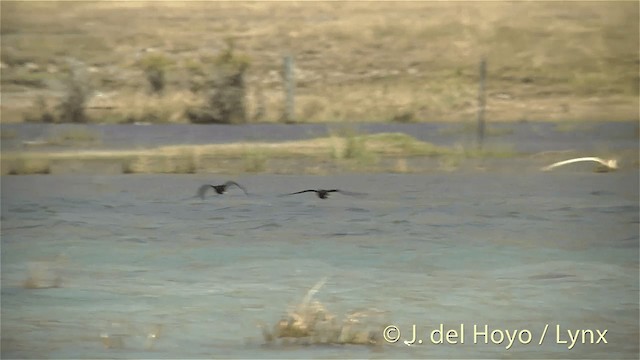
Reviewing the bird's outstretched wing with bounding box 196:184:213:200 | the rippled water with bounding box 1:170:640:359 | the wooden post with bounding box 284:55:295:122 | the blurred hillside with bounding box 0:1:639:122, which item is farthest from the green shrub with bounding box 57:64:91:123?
the wooden post with bounding box 284:55:295:122

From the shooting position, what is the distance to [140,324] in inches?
178

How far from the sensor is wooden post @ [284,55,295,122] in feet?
17.9

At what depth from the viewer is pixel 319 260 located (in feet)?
17.4

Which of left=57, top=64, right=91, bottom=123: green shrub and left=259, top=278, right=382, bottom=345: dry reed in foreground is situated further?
left=57, top=64, right=91, bottom=123: green shrub

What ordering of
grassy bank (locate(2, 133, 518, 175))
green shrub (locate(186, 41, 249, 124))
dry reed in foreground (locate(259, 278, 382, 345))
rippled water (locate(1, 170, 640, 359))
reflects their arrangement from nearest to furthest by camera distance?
dry reed in foreground (locate(259, 278, 382, 345)) → rippled water (locate(1, 170, 640, 359)) → green shrub (locate(186, 41, 249, 124)) → grassy bank (locate(2, 133, 518, 175))

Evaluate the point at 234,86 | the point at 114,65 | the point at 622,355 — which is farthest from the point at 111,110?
the point at 622,355

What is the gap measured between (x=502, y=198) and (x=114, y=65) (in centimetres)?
206

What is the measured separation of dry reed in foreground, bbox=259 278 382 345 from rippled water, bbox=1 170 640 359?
0.04 meters

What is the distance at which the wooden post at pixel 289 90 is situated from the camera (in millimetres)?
5469

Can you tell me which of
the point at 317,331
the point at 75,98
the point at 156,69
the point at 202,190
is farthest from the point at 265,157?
the point at 317,331

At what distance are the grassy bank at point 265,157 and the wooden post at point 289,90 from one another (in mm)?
277

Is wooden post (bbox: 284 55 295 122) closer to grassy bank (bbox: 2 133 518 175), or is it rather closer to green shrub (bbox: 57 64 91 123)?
grassy bank (bbox: 2 133 518 175)

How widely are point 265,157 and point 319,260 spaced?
0.87 metres

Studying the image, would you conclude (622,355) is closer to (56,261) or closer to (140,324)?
(140,324)
